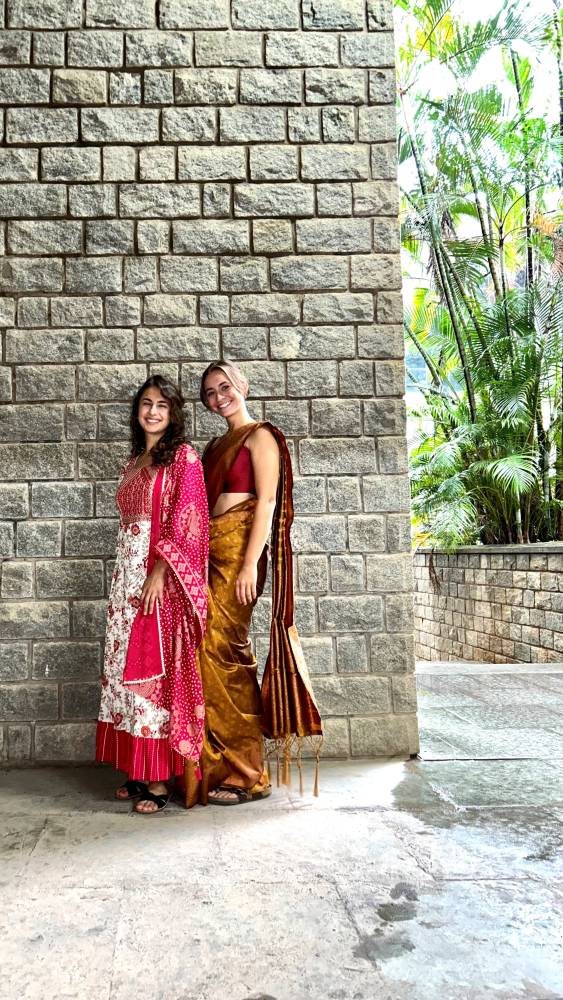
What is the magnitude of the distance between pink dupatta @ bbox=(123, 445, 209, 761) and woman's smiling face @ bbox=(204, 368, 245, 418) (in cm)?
31

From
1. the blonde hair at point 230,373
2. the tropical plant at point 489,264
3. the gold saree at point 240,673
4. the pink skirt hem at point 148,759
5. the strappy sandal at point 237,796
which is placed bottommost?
the strappy sandal at point 237,796

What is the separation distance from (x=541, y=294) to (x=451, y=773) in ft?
22.5

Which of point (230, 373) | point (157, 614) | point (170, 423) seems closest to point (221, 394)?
point (230, 373)

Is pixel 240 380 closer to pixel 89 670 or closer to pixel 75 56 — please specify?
pixel 89 670

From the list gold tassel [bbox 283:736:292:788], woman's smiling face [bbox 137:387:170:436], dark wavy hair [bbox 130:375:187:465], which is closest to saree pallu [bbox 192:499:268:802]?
gold tassel [bbox 283:736:292:788]

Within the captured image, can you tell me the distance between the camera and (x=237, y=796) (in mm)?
3020

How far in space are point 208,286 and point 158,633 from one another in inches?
67.5

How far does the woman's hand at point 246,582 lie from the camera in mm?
3068

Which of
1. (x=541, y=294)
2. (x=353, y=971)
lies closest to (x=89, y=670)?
(x=353, y=971)

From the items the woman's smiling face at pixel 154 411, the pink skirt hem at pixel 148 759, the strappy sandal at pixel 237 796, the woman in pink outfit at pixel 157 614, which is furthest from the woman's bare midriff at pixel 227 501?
the strappy sandal at pixel 237 796

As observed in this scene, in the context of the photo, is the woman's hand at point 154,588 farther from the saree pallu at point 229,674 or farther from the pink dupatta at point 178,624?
the saree pallu at point 229,674

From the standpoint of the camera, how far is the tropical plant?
28.9 feet

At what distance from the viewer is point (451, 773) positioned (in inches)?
132

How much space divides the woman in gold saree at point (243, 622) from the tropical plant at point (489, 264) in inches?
212
